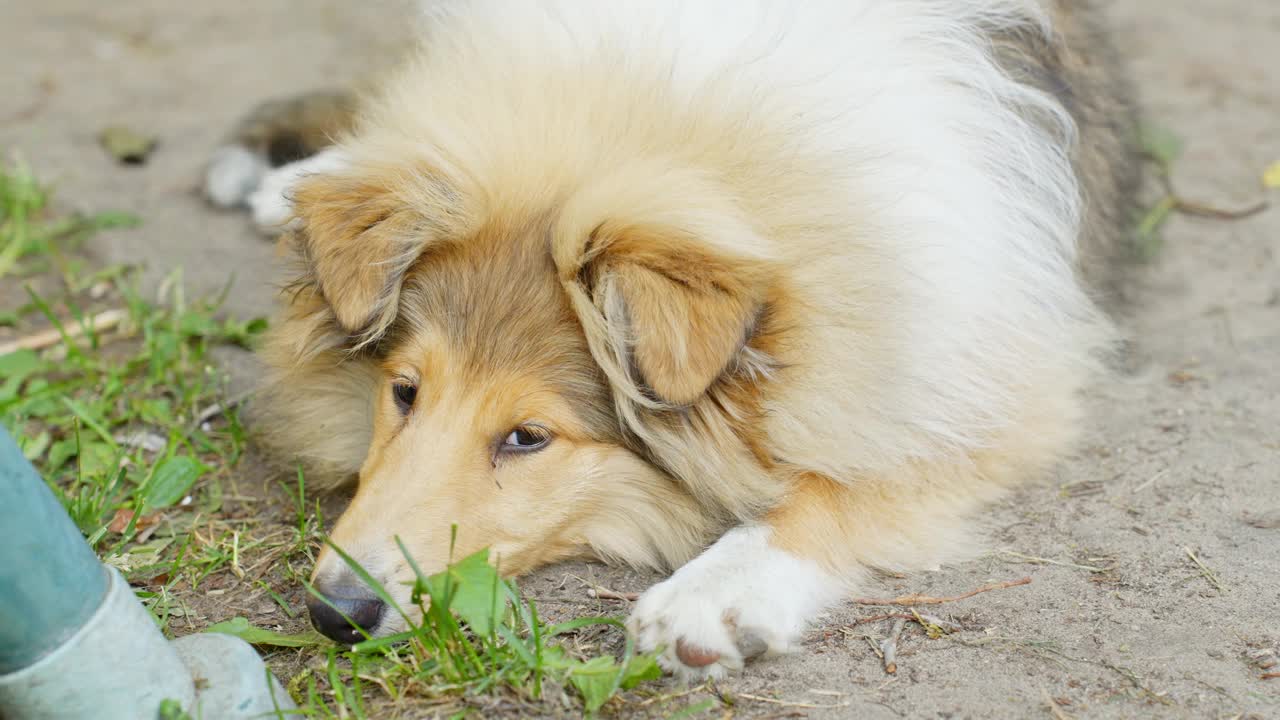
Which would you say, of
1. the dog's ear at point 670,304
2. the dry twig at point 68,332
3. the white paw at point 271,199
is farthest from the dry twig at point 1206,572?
the dry twig at point 68,332

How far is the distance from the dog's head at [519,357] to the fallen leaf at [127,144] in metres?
2.92

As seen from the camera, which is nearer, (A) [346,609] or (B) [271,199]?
(A) [346,609]

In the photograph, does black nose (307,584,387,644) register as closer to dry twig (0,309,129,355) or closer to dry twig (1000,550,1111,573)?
dry twig (1000,550,1111,573)

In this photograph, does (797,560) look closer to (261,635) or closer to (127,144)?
(261,635)

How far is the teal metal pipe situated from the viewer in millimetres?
2068

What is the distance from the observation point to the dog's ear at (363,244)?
2744 mm

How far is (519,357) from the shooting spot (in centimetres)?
273

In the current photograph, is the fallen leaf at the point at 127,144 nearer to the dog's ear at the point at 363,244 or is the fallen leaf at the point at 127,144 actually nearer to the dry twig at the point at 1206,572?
the dog's ear at the point at 363,244

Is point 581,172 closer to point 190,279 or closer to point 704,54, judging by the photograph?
point 704,54

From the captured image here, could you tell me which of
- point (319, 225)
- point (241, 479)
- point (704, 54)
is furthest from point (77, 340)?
A: point (704, 54)

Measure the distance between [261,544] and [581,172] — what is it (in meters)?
1.34

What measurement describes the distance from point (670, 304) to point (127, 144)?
3.91 metres

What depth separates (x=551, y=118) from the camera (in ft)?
9.57

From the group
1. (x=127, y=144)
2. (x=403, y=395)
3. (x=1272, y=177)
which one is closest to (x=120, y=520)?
(x=403, y=395)
